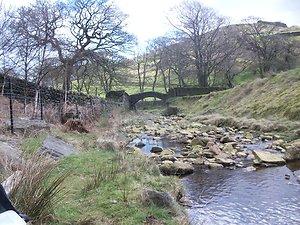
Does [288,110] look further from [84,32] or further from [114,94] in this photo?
[114,94]

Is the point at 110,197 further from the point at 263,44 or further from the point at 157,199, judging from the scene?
the point at 263,44

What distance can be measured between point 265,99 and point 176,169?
15.1 metres

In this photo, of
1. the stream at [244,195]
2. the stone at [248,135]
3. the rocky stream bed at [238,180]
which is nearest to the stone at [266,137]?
the stone at [248,135]

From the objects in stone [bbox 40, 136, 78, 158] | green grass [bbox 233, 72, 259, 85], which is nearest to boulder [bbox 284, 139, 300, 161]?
stone [bbox 40, 136, 78, 158]

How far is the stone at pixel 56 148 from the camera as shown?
6504mm

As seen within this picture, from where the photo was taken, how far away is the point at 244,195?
21.9 ft

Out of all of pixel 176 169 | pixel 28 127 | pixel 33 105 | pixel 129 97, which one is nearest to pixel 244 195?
pixel 176 169

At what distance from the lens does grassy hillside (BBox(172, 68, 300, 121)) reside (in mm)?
18219

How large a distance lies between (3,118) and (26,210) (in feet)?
22.0

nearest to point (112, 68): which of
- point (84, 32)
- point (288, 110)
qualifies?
point (84, 32)

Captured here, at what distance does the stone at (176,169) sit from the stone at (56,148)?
227cm

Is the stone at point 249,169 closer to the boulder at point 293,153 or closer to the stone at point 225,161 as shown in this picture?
the stone at point 225,161

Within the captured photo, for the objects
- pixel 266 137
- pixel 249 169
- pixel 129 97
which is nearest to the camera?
pixel 249 169

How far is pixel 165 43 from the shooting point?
159 feet
